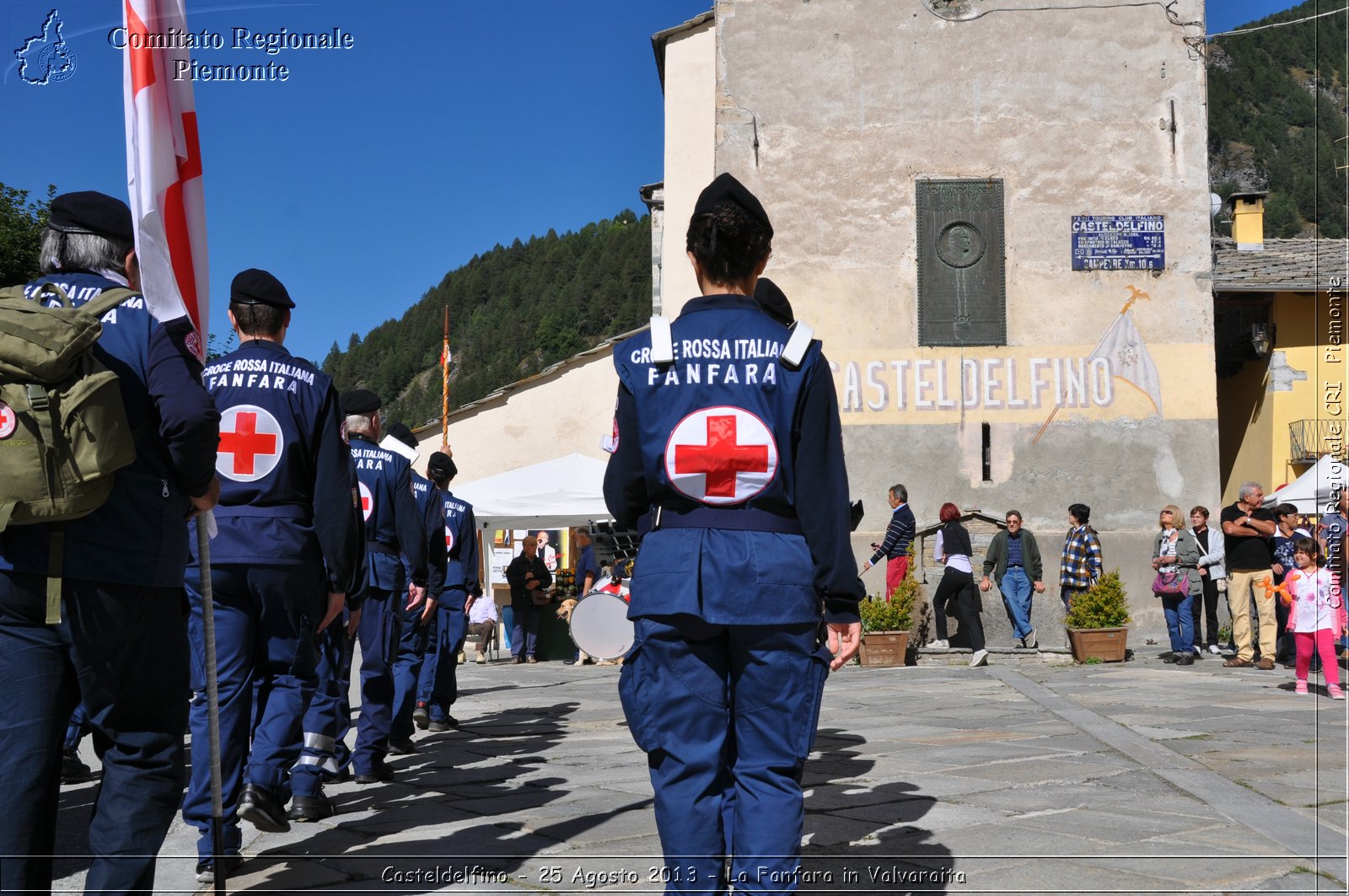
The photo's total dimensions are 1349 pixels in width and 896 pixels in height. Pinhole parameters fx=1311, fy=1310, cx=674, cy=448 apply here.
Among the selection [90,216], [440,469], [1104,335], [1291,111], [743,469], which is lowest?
[743,469]

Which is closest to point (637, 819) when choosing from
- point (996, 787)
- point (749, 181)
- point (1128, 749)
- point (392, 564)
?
point (996, 787)

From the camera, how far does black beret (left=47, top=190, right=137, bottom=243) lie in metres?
3.64

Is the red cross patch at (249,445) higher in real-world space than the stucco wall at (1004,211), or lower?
lower

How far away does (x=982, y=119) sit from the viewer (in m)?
21.5

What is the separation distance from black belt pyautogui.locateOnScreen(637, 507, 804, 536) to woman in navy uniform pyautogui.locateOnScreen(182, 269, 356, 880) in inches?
75.1

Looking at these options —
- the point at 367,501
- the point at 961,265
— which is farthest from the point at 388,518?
the point at 961,265

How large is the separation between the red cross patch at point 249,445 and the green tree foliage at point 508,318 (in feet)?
263

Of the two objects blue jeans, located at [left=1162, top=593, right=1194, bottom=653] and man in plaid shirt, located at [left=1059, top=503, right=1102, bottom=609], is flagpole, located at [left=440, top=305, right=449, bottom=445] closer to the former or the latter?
man in plaid shirt, located at [left=1059, top=503, right=1102, bottom=609]

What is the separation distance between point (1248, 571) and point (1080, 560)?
2.15 meters

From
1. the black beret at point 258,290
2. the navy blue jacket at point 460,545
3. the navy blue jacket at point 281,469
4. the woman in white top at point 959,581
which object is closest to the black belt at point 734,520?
the navy blue jacket at point 281,469

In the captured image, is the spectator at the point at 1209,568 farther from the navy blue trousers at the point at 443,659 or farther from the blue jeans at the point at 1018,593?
the navy blue trousers at the point at 443,659

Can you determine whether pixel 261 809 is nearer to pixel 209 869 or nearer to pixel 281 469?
pixel 209 869

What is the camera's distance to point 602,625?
37.2 ft

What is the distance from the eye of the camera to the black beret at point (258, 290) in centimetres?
515
